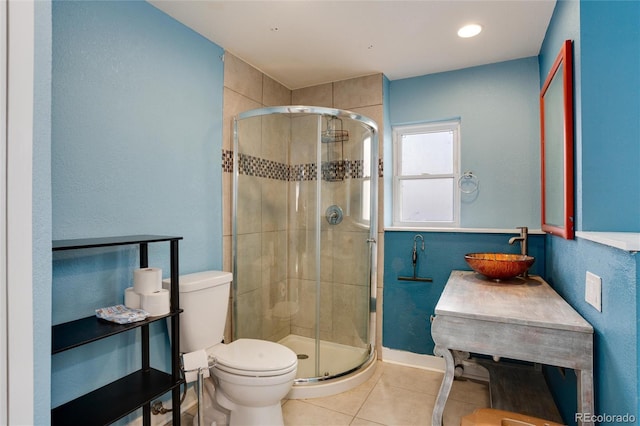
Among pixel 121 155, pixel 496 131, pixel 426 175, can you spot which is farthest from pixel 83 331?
pixel 496 131

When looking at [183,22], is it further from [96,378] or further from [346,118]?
[96,378]

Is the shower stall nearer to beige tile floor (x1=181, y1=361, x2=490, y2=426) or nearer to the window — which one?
beige tile floor (x1=181, y1=361, x2=490, y2=426)

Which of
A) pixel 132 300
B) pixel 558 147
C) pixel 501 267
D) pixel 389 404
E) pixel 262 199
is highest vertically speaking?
pixel 558 147

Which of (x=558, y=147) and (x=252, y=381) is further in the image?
(x=558, y=147)

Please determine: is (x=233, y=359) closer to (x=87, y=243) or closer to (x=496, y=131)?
(x=87, y=243)

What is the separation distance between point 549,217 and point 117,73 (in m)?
2.51

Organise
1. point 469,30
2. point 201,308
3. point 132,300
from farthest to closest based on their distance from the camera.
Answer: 1. point 469,30
2. point 201,308
3. point 132,300

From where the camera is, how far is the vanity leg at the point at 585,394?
49.5 inches

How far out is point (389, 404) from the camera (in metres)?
2.19

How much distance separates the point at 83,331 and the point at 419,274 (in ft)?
7.19

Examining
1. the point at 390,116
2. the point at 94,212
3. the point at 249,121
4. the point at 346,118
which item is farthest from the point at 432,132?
the point at 94,212

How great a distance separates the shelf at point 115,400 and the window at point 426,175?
2.09m

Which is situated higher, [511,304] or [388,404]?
[511,304]

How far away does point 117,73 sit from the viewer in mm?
1739
